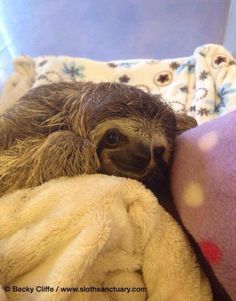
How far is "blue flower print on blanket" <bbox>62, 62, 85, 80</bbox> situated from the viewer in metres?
1.27

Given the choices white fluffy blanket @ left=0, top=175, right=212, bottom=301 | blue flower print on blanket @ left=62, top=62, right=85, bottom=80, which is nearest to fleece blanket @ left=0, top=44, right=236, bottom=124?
blue flower print on blanket @ left=62, top=62, right=85, bottom=80

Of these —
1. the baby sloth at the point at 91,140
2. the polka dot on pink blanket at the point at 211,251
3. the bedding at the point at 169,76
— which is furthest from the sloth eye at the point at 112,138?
the bedding at the point at 169,76

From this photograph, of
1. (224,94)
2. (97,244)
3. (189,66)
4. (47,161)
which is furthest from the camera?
(189,66)

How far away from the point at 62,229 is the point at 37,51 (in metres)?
1.20

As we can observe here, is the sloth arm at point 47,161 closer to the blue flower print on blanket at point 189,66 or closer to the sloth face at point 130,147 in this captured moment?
the sloth face at point 130,147

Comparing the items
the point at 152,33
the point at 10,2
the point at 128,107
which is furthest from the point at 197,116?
the point at 10,2

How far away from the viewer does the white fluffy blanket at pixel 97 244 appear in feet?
1.69

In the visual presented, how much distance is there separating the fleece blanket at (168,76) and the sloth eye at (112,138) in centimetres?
46

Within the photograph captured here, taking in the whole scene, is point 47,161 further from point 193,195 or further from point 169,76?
point 169,76

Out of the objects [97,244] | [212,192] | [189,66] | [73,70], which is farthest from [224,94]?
[97,244]

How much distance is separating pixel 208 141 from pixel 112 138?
0.16 meters

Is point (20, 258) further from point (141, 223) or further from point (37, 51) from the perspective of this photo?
point (37, 51)

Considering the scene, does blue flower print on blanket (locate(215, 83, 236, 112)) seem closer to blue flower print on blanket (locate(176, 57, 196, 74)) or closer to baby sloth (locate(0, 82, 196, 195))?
blue flower print on blanket (locate(176, 57, 196, 74))

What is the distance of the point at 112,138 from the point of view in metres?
0.63
